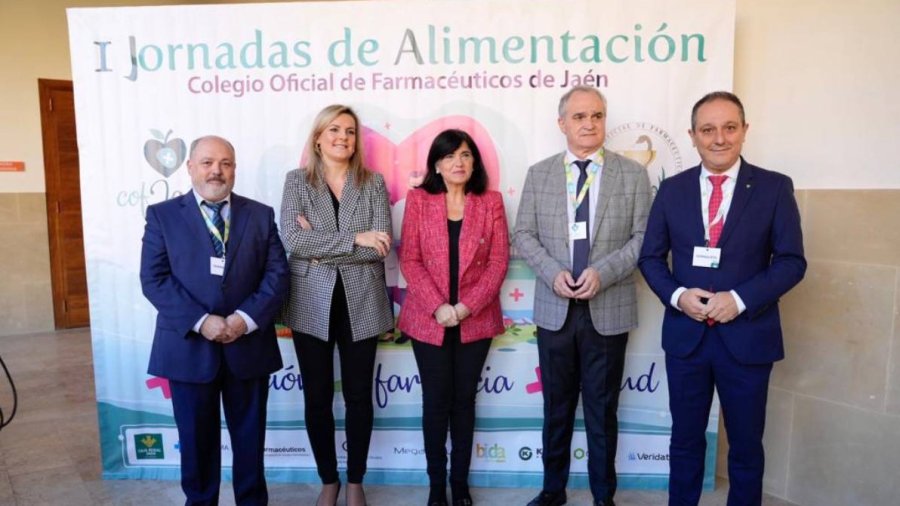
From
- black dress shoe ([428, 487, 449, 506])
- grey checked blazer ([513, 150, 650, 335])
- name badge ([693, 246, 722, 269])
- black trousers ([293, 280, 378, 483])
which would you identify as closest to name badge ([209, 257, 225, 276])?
black trousers ([293, 280, 378, 483])

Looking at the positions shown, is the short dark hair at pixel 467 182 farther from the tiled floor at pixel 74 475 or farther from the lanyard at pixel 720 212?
the tiled floor at pixel 74 475

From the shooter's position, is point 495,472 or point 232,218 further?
point 495,472

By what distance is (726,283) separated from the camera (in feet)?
7.19

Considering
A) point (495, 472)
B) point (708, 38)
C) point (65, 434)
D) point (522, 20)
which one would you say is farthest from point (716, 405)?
point (65, 434)

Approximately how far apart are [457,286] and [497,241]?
26cm

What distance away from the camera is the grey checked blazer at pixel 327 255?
8.35 feet

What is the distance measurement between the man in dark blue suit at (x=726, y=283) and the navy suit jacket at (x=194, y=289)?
1.53 meters

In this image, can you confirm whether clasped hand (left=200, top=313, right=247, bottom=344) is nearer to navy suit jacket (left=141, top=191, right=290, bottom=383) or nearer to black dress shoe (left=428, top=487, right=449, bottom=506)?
navy suit jacket (left=141, top=191, right=290, bottom=383)

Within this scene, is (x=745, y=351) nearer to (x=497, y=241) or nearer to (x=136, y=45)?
(x=497, y=241)

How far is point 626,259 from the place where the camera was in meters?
2.51

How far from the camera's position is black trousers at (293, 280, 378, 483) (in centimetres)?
262

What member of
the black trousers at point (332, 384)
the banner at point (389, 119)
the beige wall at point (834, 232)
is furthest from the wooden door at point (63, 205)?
the beige wall at point (834, 232)

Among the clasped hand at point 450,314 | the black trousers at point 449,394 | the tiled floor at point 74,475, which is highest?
the clasped hand at point 450,314

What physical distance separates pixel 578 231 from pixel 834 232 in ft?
3.62
